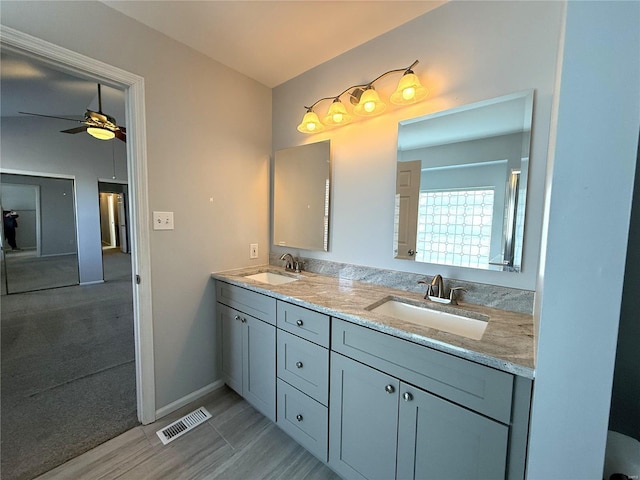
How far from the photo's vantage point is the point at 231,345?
184cm

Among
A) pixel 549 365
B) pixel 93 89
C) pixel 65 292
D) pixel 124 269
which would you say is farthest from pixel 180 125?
pixel 124 269

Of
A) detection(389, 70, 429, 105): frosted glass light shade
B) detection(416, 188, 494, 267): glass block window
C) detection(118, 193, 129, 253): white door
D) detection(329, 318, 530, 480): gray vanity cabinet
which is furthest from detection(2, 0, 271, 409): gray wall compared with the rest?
detection(118, 193, 129, 253): white door

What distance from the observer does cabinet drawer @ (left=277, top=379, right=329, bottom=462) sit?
130cm

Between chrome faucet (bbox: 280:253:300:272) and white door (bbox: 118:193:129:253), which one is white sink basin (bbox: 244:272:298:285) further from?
white door (bbox: 118:193:129:253)

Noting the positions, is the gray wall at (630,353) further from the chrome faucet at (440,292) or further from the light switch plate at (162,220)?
the light switch plate at (162,220)

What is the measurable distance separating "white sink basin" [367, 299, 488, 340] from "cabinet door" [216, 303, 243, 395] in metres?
1.04

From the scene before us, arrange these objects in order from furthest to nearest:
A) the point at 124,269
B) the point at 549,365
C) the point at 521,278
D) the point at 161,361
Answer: the point at 124,269, the point at 161,361, the point at 521,278, the point at 549,365

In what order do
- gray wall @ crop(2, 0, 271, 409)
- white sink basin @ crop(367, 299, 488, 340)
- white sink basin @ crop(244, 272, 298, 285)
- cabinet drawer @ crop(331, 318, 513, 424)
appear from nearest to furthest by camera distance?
1. cabinet drawer @ crop(331, 318, 513, 424)
2. white sink basin @ crop(367, 299, 488, 340)
3. gray wall @ crop(2, 0, 271, 409)
4. white sink basin @ crop(244, 272, 298, 285)

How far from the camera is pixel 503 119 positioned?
1.22 metres

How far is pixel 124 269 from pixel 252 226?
577 centimetres

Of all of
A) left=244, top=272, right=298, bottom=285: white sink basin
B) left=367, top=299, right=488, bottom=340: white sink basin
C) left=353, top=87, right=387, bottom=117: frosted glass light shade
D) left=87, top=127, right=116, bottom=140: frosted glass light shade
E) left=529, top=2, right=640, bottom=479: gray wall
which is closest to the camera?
left=529, top=2, right=640, bottom=479: gray wall

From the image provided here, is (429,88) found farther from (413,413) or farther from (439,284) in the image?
Result: (413,413)

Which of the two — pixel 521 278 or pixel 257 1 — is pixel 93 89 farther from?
pixel 521 278

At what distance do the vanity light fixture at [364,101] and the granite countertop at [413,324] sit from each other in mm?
1134
